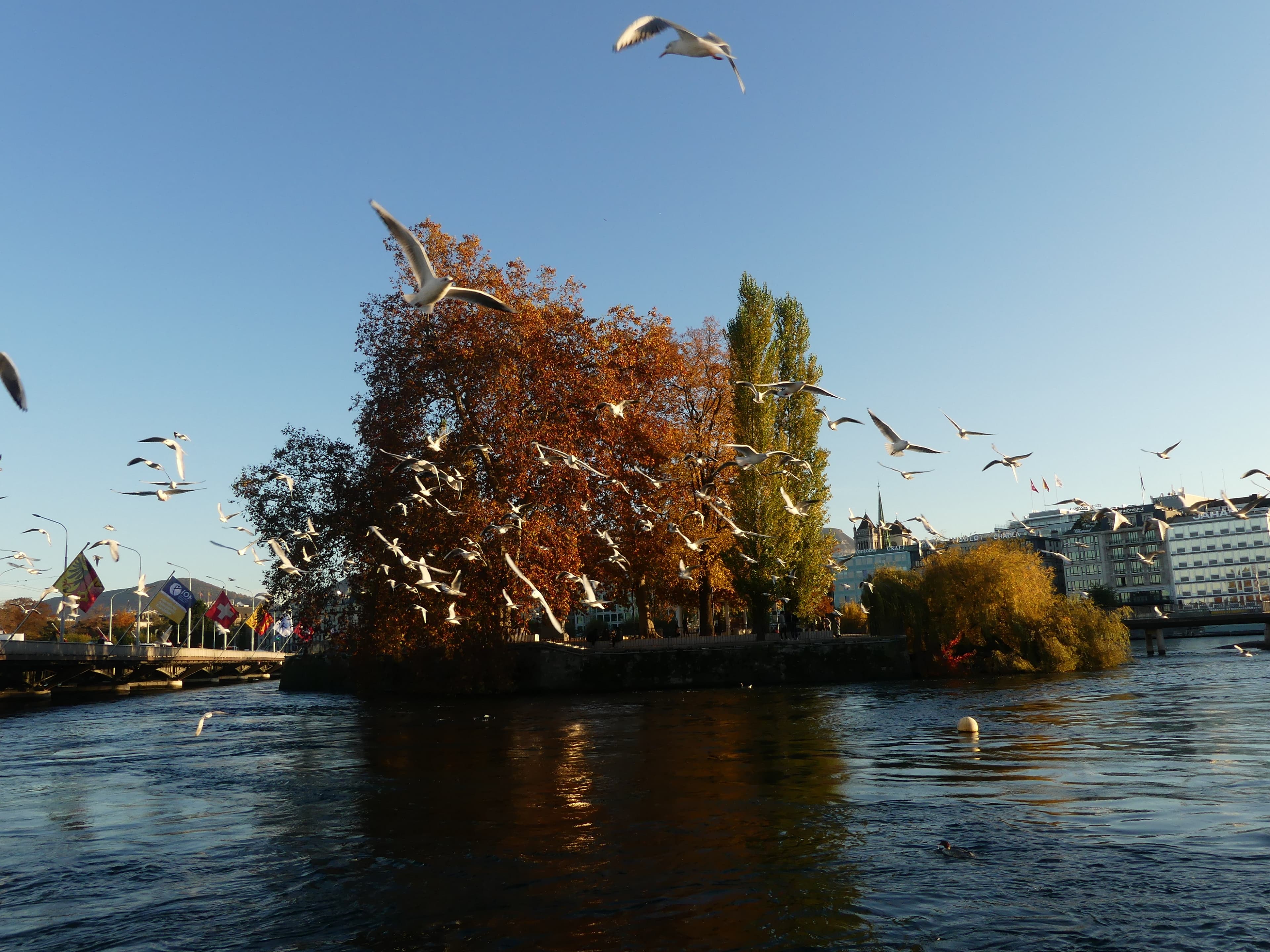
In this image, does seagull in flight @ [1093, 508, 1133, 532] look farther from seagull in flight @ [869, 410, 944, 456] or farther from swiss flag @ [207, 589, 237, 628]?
swiss flag @ [207, 589, 237, 628]

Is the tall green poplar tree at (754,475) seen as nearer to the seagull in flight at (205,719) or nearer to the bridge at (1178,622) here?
the seagull in flight at (205,719)

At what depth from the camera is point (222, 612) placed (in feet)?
242

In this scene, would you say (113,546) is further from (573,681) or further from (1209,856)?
(1209,856)

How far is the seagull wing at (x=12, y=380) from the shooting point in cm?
1120

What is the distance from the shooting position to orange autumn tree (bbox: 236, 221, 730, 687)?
41.2m

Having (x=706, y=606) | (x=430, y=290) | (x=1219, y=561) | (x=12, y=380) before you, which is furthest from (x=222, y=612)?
(x=1219, y=561)

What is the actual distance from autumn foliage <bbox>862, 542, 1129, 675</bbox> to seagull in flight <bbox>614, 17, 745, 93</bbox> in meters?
41.8

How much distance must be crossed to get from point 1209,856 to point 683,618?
53750 mm

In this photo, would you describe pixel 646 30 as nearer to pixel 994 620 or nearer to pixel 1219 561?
pixel 994 620

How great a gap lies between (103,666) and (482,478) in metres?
41.8

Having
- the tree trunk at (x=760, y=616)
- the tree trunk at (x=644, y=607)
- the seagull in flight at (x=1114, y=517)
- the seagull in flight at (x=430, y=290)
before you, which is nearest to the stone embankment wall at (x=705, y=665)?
the tree trunk at (x=760, y=616)

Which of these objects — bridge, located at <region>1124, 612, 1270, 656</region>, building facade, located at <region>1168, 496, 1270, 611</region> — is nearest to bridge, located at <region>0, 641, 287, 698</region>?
bridge, located at <region>1124, 612, 1270, 656</region>

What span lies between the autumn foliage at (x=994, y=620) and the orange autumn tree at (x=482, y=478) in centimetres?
1308

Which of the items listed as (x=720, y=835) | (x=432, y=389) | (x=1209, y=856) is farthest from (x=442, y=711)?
(x=1209, y=856)
